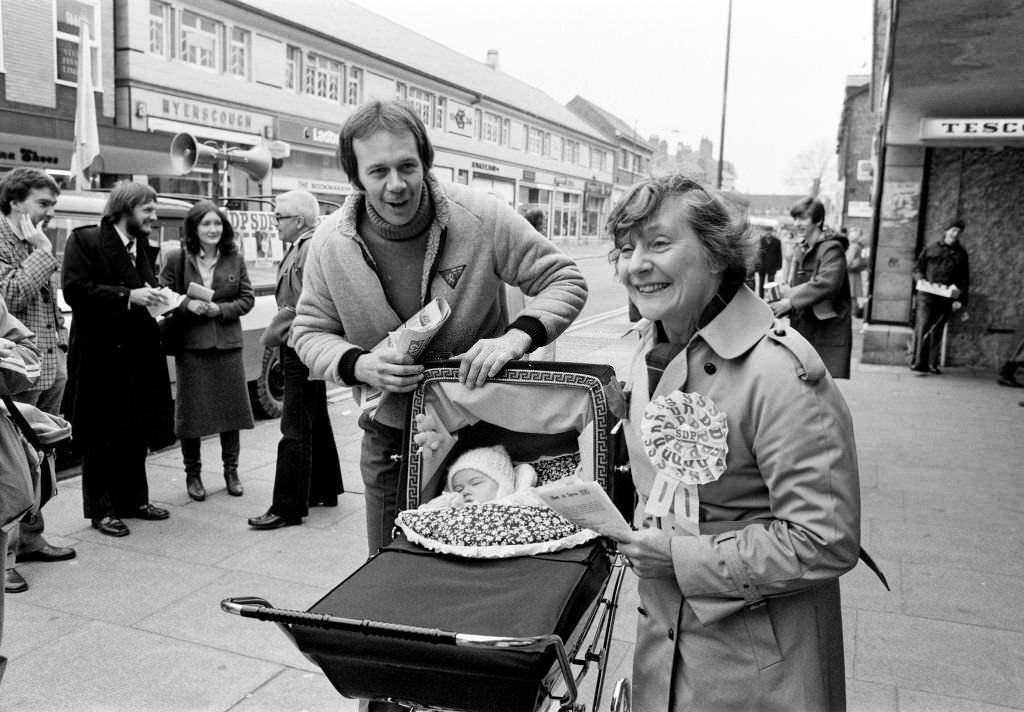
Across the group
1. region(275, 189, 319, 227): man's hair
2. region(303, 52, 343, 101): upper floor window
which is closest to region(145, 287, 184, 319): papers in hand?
region(275, 189, 319, 227): man's hair

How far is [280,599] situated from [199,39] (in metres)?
25.4

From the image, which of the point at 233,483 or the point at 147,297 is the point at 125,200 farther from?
the point at 233,483

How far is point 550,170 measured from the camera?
55562 mm

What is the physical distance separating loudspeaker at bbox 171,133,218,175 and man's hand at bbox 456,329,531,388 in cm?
882

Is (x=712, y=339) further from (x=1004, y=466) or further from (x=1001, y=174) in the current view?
(x=1001, y=174)

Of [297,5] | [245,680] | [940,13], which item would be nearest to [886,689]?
[245,680]

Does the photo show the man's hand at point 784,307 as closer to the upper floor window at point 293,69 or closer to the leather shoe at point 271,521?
the leather shoe at point 271,521

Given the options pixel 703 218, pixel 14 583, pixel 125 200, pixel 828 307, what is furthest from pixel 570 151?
pixel 703 218

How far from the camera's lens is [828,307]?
746 cm

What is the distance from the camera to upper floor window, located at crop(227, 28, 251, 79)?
27766 millimetres

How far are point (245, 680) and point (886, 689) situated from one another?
8.21 ft

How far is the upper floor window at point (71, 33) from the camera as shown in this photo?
71.6ft

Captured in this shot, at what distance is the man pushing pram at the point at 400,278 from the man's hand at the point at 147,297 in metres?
2.82

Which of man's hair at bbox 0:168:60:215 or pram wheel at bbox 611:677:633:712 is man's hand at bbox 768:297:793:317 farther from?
man's hair at bbox 0:168:60:215
